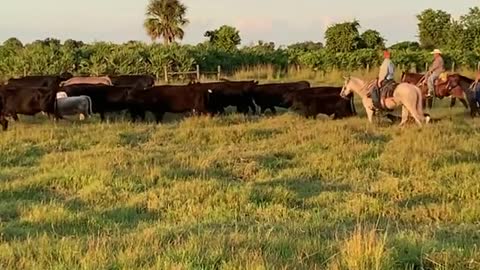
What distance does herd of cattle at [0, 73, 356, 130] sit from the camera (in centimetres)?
1944

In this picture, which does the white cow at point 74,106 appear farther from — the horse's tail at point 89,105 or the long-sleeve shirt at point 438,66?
the long-sleeve shirt at point 438,66

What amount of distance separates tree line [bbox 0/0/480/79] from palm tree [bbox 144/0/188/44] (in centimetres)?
953

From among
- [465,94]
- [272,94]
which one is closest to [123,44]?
[272,94]

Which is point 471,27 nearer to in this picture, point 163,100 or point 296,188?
point 163,100

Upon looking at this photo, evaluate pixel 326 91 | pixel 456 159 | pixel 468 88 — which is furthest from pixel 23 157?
pixel 468 88

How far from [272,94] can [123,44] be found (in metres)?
21.1

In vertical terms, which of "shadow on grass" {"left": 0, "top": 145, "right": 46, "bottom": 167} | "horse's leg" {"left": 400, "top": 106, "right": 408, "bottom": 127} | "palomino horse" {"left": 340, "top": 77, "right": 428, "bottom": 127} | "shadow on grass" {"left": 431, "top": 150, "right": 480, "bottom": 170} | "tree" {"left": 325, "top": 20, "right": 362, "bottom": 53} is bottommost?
"shadow on grass" {"left": 0, "top": 145, "right": 46, "bottom": 167}

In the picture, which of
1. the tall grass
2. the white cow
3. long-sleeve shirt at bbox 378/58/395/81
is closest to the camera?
long-sleeve shirt at bbox 378/58/395/81

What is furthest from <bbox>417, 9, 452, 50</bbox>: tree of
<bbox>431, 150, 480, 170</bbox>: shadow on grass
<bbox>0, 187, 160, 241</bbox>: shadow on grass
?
<bbox>0, 187, 160, 241</bbox>: shadow on grass

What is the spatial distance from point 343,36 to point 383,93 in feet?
112

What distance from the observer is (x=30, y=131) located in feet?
55.1

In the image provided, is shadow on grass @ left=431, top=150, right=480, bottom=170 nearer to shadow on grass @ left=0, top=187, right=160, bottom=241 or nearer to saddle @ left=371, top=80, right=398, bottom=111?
shadow on grass @ left=0, top=187, right=160, bottom=241

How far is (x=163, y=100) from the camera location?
2061cm

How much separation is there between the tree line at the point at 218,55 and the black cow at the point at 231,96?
16.8 meters
